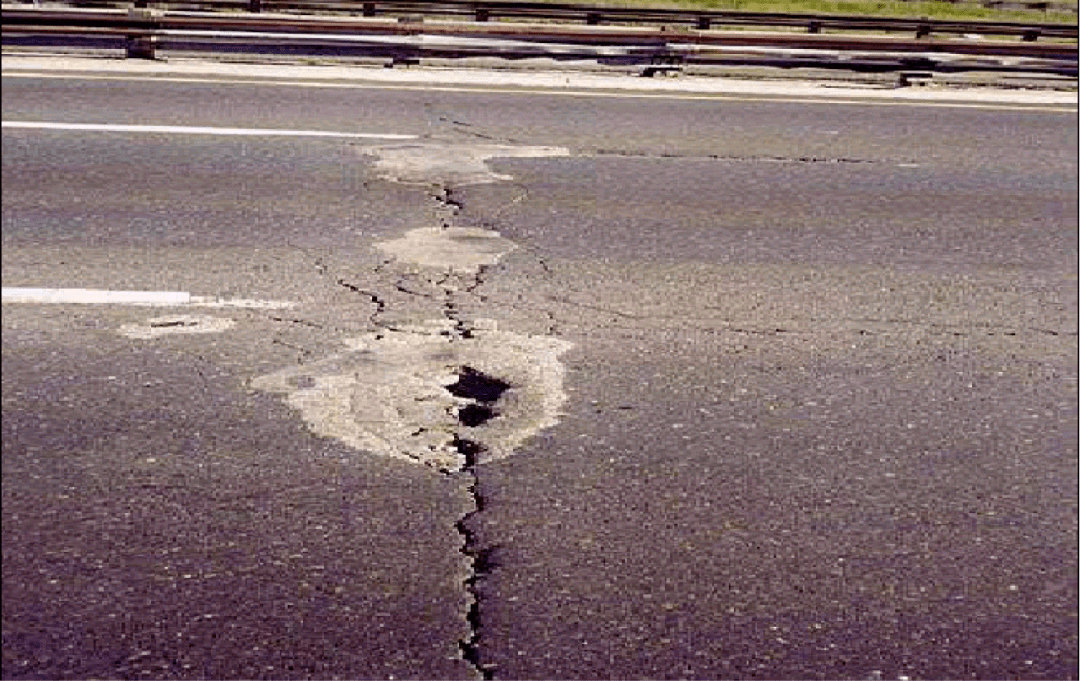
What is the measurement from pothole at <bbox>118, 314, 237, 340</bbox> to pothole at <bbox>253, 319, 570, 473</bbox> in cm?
62

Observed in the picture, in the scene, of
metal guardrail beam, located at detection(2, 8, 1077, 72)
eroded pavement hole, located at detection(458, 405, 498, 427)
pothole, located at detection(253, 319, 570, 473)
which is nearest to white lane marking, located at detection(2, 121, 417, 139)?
metal guardrail beam, located at detection(2, 8, 1077, 72)

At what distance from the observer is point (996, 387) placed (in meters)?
5.46

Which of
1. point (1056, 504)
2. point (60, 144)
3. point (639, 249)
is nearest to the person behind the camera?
point (1056, 504)

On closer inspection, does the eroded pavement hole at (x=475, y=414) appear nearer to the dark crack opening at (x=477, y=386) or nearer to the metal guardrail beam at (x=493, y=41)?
the dark crack opening at (x=477, y=386)

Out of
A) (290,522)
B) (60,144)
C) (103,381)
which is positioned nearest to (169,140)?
(60,144)

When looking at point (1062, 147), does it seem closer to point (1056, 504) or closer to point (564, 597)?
point (1056, 504)

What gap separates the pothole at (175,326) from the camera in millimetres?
5637

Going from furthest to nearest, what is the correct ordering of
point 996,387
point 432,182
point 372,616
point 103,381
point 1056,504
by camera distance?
point 432,182, point 996,387, point 103,381, point 1056,504, point 372,616

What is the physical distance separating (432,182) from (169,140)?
221cm

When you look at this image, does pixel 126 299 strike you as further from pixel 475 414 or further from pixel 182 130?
pixel 182 130

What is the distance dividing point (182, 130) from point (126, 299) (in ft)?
12.7

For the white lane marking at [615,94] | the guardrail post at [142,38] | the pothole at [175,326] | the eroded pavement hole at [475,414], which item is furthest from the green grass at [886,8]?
the eroded pavement hole at [475,414]

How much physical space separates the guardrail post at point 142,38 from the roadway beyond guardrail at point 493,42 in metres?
0.01

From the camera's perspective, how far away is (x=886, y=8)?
35250 mm
